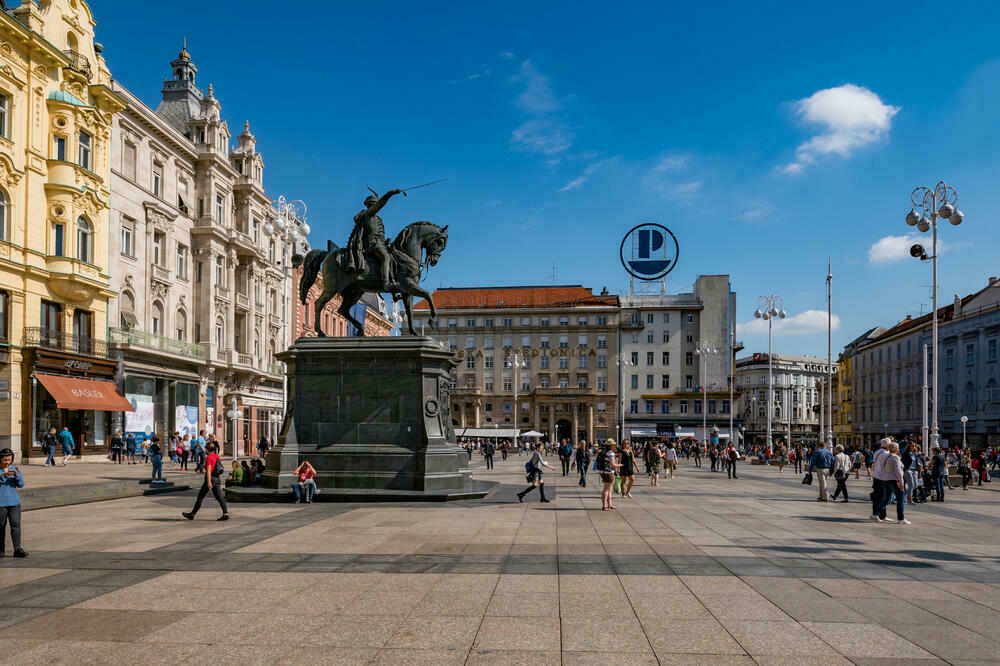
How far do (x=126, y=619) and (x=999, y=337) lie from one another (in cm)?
6807

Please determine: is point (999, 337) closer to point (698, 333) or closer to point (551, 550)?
point (698, 333)

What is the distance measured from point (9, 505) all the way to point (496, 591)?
6.70 meters

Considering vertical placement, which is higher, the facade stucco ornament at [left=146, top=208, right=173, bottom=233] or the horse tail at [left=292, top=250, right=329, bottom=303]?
the facade stucco ornament at [left=146, top=208, right=173, bottom=233]

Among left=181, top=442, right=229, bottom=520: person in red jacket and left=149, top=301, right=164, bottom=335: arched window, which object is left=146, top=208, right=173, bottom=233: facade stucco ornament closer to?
left=149, top=301, right=164, bottom=335: arched window

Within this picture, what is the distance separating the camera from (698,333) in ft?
317

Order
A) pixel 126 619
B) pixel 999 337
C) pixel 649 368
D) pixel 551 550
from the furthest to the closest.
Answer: pixel 649 368 < pixel 999 337 < pixel 551 550 < pixel 126 619

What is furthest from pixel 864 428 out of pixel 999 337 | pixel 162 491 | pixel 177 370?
pixel 162 491

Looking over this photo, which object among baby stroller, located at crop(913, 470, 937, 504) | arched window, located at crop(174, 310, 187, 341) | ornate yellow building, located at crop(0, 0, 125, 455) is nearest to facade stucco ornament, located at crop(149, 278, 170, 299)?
arched window, located at crop(174, 310, 187, 341)

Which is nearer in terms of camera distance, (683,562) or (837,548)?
(683,562)

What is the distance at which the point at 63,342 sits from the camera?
1289 inches

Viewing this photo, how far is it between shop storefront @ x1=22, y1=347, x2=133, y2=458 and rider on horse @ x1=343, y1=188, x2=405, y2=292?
1858 centimetres

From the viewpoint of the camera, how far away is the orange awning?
31.1m

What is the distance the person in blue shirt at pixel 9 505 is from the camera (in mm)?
9984

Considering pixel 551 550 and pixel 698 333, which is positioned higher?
pixel 698 333
